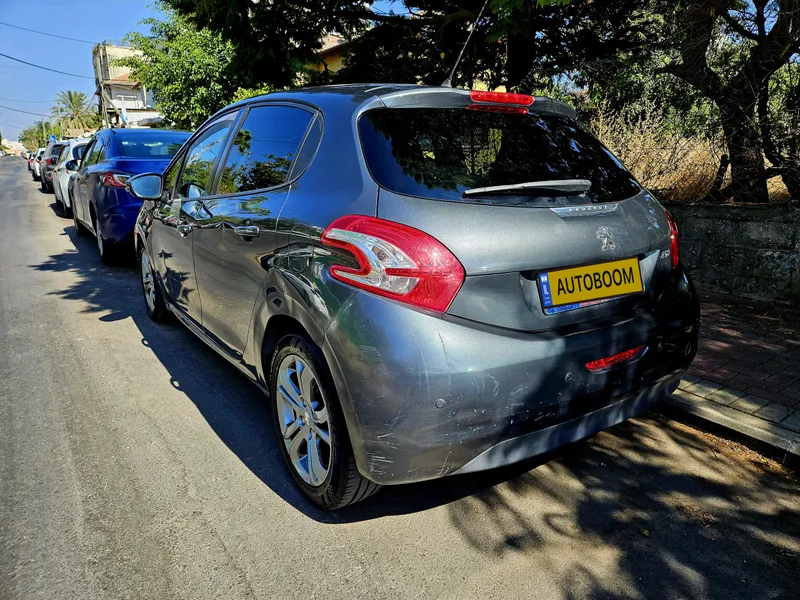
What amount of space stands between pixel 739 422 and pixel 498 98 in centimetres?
217

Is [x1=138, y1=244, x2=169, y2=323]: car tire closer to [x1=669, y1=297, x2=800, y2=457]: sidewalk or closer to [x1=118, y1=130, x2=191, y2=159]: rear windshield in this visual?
[x1=118, y1=130, x2=191, y2=159]: rear windshield

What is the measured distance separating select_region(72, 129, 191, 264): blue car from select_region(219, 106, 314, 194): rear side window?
4329 mm

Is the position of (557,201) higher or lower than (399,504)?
higher

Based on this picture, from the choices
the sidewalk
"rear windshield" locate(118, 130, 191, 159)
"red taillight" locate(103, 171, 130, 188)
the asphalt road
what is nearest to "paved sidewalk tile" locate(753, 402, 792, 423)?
the sidewalk

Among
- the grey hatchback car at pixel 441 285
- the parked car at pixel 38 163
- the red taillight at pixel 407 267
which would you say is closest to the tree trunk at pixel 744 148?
the grey hatchback car at pixel 441 285

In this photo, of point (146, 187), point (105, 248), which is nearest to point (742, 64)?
point (146, 187)

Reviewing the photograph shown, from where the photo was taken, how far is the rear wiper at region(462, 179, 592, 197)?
2.29 metres

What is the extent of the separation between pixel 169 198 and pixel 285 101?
1657mm

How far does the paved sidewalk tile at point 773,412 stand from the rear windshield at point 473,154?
1509mm

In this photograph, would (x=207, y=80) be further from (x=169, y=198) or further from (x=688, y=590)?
(x=688, y=590)

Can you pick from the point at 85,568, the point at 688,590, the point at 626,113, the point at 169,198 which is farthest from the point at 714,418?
the point at 626,113

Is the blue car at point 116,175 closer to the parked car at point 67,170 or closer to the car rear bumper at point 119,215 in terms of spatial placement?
the car rear bumper at point 119,215

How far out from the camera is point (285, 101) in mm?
3072

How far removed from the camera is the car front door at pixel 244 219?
2789mm
